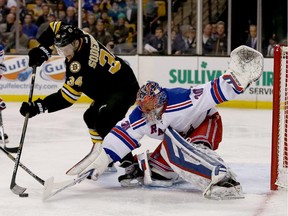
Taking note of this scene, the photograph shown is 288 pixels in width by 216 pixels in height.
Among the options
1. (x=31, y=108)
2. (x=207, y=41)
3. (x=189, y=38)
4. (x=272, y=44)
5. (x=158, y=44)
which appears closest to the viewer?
(x=31, y=108)

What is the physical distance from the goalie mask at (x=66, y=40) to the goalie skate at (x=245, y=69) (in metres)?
0.96

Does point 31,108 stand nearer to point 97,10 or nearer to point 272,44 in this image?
point 272,44

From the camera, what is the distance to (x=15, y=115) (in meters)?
8.25

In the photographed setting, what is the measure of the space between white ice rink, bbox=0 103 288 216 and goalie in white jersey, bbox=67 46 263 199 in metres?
0.13

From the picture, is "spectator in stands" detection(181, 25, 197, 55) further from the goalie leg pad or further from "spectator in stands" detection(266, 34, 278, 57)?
the goalie leg pad

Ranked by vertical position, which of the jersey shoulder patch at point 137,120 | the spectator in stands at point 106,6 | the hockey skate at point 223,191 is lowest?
the hockey skate at point 223,191

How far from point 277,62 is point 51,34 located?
1.43 m

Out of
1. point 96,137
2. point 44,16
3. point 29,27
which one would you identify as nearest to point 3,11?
point 29,27

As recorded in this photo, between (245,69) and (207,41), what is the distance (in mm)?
5799

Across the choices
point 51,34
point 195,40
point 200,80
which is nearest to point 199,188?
point 51,34

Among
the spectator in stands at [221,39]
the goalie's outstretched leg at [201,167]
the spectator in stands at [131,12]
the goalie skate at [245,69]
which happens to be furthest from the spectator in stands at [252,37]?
the goalie skate at [245,69]

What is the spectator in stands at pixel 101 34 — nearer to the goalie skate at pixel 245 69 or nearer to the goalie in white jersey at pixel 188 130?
the goalie in white jersey at pixel 188 130

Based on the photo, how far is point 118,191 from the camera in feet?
14.3

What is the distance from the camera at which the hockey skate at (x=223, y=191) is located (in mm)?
4086
